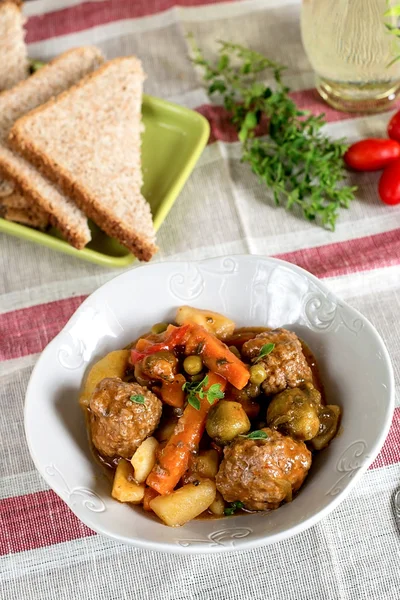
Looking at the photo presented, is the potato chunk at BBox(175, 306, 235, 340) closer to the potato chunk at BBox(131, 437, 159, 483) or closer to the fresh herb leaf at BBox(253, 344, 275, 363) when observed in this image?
the fresh herb leaf at BBox(253, 344, 275, 363)

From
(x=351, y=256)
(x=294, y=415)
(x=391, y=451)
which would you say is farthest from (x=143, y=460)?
(x=351, y=256)

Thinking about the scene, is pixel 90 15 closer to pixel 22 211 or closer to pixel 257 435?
pixel 22 211

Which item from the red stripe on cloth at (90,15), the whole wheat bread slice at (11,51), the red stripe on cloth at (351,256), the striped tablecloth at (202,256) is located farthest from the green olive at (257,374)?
the red stripe on cloth at (90,15)

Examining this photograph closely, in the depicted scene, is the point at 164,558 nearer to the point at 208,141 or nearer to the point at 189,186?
the point at 189,186

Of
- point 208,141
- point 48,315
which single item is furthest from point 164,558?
point 208,141

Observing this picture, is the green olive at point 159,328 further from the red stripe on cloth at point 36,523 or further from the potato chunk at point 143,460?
the red stripe on cloth at point 36,523

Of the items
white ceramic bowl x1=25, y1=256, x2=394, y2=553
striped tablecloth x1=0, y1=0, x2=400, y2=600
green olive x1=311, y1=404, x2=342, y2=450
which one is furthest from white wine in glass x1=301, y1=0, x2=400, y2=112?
green olive x1=311, y1=404, x2=342, y2=450
